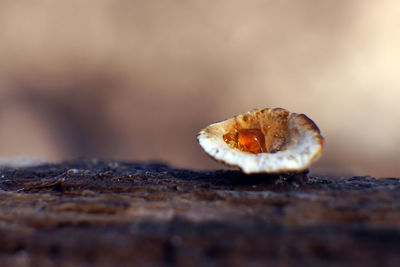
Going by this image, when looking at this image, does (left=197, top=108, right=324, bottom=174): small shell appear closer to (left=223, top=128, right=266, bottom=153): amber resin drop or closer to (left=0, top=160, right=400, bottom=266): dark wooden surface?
(left=223, top=128, right=266, bottom=153): amber resin drop

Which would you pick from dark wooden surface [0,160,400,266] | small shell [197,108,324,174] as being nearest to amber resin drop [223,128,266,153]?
small shell [197,108,324,174]

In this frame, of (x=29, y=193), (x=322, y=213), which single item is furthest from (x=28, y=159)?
(x=322, y=213)

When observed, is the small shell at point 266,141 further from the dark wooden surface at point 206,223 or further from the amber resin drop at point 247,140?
the dark wooden surface at point 206,223

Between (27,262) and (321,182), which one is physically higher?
(321,182)

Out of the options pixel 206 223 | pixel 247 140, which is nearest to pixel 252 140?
pixel 247 140

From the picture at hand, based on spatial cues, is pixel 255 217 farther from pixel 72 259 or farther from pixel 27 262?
pixel 27 262

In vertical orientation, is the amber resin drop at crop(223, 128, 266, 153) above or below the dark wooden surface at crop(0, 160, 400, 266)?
above

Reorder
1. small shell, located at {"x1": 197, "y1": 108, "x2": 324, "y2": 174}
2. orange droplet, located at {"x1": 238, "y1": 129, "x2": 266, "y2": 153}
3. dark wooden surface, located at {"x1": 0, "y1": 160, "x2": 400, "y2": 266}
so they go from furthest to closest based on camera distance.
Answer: orange droplet, located at {"x1": 238, "y1": 129, "x2": 266, "y2": 153}, small shell, located at {"x1": 197, "y1": 108, "x2": 324, "y2": 174}, dark wooden surface, located at {"x1": 0, "y1": 160, "x2": 400, "y2": 266}
